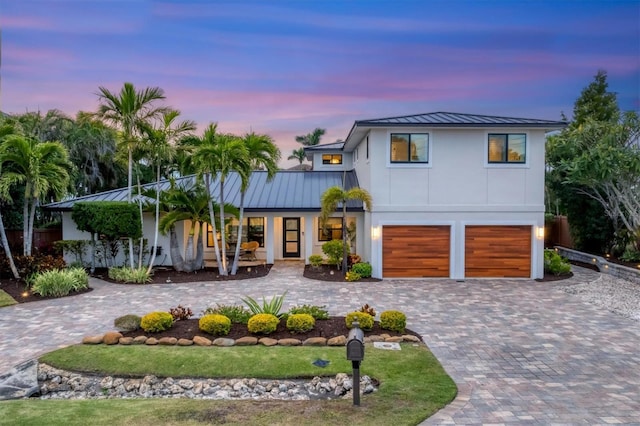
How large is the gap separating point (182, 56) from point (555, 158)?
17513mm

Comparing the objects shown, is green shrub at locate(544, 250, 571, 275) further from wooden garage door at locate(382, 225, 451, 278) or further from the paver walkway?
wooden garage door at locate(382, 225, 451, 278)

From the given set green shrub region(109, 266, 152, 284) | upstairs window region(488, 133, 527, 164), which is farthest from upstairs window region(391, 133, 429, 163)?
green shrub region(109, 266, 152, 284)

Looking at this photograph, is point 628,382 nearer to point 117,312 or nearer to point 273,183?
point 117,312

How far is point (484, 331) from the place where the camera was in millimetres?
8211

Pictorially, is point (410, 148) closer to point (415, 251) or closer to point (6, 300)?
point (415, 251)

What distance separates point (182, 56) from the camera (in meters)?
17.9

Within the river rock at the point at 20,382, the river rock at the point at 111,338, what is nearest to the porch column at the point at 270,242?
the river rock at the point at 111,338

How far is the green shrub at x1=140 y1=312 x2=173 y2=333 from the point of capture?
301 inches

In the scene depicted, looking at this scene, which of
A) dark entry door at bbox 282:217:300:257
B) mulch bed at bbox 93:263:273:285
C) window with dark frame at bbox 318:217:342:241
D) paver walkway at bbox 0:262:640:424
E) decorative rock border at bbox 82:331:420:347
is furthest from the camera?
dark entry door at bbox 282:217:300:257

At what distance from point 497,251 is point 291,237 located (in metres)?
9.24

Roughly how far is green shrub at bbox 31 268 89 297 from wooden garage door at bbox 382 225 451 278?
1021cm

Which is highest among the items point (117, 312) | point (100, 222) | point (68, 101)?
point (68, 101)

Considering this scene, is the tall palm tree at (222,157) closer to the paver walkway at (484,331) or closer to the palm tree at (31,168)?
the paver walkway at (484,331)

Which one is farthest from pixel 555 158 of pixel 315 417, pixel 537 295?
pixel 315 417
